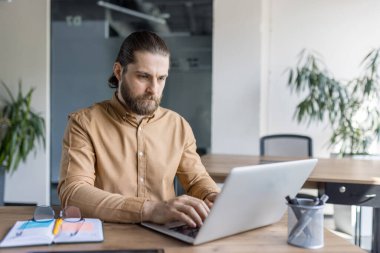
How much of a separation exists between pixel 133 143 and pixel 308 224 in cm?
76

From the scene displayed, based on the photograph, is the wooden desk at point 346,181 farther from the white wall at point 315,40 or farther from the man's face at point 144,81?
the white wall at point 315,40

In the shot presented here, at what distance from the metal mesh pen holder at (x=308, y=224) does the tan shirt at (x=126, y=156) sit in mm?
490

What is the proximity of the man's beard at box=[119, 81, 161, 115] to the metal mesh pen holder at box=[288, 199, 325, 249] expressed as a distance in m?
0.68

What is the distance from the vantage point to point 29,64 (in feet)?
15.9

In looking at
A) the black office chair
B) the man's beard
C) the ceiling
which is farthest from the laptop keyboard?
the ceiling

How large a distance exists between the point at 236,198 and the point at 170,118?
0.77 metres

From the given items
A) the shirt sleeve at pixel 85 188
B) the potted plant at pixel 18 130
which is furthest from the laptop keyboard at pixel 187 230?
the potted plant at pixel 18 130

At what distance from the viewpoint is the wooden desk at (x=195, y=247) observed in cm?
104

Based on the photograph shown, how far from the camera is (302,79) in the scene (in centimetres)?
417

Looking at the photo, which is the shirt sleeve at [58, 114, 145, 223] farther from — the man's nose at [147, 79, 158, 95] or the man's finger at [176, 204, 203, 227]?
the man's nose at [147, 79, 158, 95]

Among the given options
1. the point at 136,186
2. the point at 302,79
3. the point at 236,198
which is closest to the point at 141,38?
the point at 136,186

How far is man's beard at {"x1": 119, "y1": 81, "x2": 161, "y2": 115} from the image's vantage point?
1532 mm

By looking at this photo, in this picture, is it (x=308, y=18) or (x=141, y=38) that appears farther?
(x=308, y=18)

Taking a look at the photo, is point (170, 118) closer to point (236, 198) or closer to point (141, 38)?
point (141, 38)
